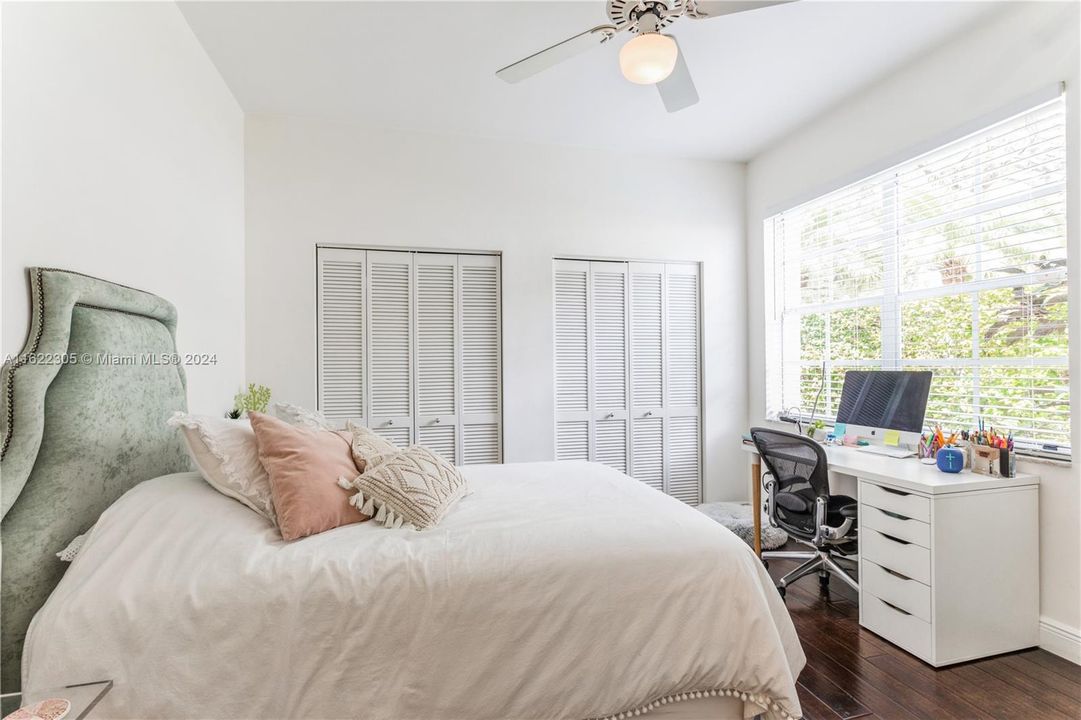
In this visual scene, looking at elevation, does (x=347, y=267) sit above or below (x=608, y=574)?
above

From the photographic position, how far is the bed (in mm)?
1226

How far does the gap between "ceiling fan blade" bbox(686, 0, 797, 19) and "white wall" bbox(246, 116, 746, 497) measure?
2018mm

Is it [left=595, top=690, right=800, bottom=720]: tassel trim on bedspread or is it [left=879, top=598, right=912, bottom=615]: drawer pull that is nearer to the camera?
[left=595, top=690, right=800, bottom=720]: tassel trim on bedspread

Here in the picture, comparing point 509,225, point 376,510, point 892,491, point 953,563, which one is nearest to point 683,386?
point 509,225

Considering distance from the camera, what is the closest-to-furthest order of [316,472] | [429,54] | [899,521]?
[316,472] → [899,521] → [429,54]

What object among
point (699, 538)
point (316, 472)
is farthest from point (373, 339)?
point (699, 538)

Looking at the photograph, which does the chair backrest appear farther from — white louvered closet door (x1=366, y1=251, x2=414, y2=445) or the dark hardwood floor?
white louvered closet door (x1=366, y1=251, x2=414, y2=445)

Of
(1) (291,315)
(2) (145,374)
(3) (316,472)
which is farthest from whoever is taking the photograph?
(1) (291,315)

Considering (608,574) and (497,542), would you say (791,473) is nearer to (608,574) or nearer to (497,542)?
(608,574)

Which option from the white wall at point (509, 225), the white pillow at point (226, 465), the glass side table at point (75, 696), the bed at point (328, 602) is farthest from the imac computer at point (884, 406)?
the glass side table at point (75, 696)

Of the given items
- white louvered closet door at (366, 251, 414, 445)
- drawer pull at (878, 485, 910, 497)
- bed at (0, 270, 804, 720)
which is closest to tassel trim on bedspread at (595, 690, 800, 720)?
bed at (0, 270, 804, 720)

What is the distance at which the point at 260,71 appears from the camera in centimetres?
288

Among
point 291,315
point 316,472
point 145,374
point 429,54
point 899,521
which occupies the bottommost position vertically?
point 899,521

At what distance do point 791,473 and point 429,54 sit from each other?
9.49 feet
